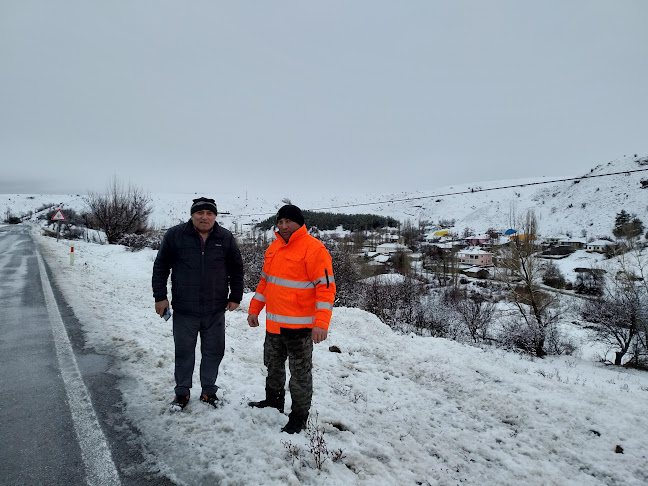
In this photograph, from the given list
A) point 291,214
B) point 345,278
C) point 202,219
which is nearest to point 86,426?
point 202,219

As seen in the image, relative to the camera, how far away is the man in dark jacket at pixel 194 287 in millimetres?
3307

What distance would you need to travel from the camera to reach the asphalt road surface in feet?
8.03

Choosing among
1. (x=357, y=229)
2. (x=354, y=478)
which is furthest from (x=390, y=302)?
(x=357, y=229)

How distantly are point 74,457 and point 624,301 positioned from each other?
1225 inches

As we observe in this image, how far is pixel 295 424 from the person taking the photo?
3160 millimetres

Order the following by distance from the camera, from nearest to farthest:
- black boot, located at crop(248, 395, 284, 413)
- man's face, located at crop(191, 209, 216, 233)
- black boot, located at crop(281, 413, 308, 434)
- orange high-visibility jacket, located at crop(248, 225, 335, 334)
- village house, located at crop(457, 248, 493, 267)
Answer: orange high-visibility jacket, located at crop(248, 225, 335, 334) < black boot, located at crop(281, 413, 308, 434) < man's face, located at crop(191, 209, 216, 233) < black boot, located at crop(248, 395, 284, 413) < village house, located at crop(457, 248, 493, 267)

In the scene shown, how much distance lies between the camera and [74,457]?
2.59 meters

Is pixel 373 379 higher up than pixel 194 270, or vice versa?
pixel 194 270

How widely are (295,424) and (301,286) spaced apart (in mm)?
1366

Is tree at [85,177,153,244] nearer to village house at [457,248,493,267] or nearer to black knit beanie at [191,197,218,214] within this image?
black knit beanie at [191,197,218,214]

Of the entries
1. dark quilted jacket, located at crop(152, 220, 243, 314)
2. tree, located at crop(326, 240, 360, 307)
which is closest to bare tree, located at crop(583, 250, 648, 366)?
tree, located at crop(326, 240, 360, 307)

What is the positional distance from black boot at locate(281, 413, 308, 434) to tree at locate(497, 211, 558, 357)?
25472mm

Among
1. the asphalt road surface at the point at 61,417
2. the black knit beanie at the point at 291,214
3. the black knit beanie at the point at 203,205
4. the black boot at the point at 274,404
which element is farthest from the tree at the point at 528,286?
the asphalt road surface at the point at 61,417

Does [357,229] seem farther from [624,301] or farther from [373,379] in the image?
A: [373,379]
